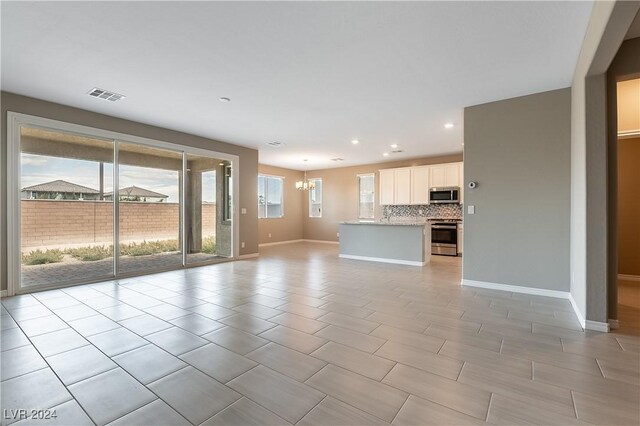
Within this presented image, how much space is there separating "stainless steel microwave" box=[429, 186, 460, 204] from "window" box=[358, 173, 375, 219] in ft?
7.22

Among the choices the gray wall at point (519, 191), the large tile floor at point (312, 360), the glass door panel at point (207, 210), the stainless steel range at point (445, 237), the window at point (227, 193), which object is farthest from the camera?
the stainless steel range at point (445, 237)

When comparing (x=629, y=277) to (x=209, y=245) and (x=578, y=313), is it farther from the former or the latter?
(x=209, y=245)

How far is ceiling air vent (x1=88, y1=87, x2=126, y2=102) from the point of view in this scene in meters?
3.91

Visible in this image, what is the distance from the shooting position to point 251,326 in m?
2.95

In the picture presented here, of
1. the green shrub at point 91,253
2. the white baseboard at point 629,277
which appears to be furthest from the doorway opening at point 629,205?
the green shrub at point 91,253

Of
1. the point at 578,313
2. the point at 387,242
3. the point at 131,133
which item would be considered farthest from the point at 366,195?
the point at 578,313

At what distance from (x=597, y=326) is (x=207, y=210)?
662 cm

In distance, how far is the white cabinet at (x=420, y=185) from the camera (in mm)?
8398

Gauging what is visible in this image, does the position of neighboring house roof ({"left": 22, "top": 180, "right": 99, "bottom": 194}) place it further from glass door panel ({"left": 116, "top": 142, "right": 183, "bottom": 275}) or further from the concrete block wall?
glass door panel ({"left": 116, "top": 142, "right": 183, "bottom": 275})

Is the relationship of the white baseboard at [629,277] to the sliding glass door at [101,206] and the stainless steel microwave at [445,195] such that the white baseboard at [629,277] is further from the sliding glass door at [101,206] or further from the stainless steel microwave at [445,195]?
the sliding glass door at [101,206]

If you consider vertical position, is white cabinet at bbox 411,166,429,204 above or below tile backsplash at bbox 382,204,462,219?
above

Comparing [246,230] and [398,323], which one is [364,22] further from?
[246,230]

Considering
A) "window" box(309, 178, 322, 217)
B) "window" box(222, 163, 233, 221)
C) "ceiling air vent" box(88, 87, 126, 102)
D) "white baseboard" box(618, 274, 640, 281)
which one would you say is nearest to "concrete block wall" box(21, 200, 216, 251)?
"window" box(222, 163, 233, 221)

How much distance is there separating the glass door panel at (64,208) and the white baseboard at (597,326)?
667cm
